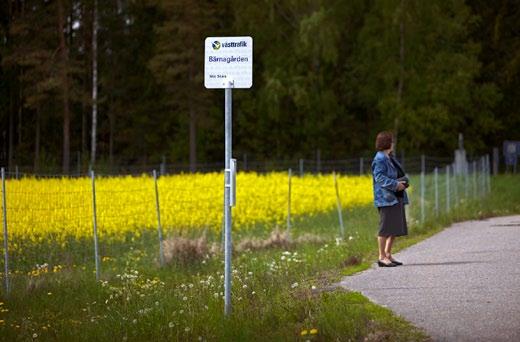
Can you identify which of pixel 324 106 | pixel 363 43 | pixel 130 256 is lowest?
pixel 130 256

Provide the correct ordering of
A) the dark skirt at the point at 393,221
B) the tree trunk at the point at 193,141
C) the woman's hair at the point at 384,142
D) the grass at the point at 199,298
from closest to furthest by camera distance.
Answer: the grass at the point at 199,298
the woman's hair at the point at 384,142
the dark skirt at the point at 393,221
the tree trunk at the point at 193,141

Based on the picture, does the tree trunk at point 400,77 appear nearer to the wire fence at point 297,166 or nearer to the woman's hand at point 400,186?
the wire fence at point 297,166

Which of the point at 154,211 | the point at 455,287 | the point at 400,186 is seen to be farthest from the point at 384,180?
the point at 154,211

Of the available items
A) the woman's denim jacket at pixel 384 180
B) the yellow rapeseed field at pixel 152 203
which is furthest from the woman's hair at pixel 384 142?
the yellow rapeseed field at pixel 152 203

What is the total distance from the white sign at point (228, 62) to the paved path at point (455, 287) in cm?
279

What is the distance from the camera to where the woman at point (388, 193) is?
1325 cm

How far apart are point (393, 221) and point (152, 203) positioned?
438 inches

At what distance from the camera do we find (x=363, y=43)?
171ft

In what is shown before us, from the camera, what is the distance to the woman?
13.2 m

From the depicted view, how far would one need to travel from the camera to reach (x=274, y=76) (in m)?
50.8

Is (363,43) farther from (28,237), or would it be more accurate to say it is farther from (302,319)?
(302,319)

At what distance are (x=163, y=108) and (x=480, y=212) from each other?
35945mm

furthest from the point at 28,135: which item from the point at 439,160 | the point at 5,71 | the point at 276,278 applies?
the point at 276,278

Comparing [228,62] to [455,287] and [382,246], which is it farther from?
[382,246]
